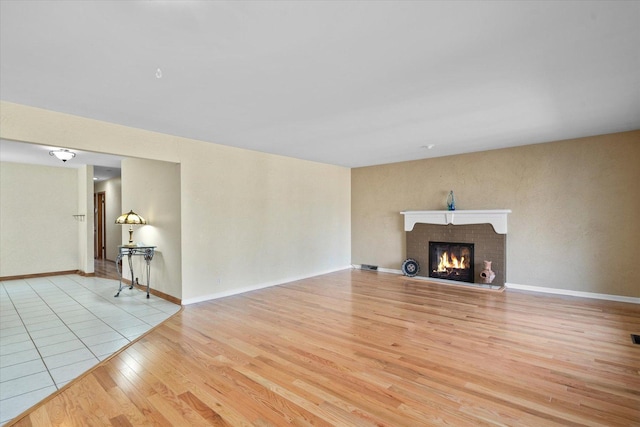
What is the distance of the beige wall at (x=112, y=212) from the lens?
28.3ft

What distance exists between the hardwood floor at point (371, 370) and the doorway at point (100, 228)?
702 cm

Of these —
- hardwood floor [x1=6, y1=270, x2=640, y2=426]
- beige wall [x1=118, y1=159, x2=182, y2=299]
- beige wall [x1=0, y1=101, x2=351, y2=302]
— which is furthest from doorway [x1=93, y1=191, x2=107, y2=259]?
hardwood floor [x1=6, y1=270, x2=640, y2=426]

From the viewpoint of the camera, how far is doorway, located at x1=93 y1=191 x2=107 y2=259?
954cm

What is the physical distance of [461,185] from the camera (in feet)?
19.9

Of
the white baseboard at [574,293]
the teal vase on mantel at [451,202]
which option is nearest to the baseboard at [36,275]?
the teal vase on mantel at [451,202]

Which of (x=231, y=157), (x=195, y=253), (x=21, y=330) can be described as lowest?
(x=21, y=330)

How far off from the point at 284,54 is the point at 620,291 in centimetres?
567

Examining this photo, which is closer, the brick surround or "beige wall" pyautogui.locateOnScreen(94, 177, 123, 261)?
the brick surround

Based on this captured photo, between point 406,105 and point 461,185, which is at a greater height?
point 406,105

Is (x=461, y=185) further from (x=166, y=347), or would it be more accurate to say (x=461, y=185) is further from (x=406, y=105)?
(x=166, y=347)

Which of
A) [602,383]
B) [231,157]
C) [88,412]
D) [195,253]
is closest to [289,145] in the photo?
[231,157]

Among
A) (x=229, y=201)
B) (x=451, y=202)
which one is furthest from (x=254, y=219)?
(x=451, y=202)

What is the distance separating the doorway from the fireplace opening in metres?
9.22

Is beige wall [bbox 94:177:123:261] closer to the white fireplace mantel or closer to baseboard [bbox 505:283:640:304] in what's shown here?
the white fireplace mantel
